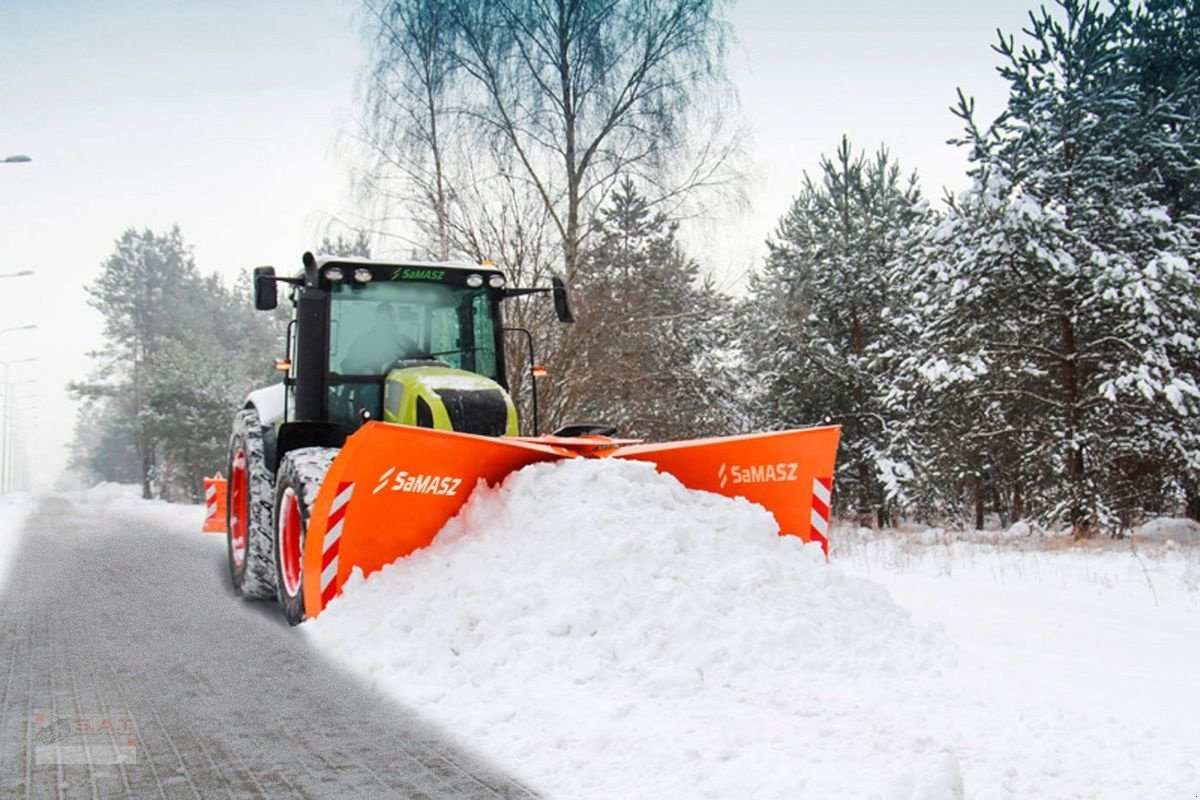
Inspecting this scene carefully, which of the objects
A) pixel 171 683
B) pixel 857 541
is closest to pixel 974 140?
pixel 857 541

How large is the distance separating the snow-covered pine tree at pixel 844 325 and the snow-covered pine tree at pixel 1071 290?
414 centimetres

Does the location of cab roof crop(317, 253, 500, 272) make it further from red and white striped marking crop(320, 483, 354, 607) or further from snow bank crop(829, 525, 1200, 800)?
snow bank crop(829, 525, 1200, 800)

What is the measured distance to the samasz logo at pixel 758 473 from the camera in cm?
664

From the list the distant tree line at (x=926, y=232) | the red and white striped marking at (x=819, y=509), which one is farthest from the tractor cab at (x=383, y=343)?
the distant tree line at (x=926, y=232)

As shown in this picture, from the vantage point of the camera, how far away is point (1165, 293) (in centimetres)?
1218

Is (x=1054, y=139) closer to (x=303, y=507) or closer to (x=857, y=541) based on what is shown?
(x=857, y=541)

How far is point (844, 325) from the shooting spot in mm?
20469

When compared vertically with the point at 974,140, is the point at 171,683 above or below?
below

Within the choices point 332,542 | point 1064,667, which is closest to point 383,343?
point 332,542

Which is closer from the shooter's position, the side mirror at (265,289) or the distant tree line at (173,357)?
the side mirror at (265,289)

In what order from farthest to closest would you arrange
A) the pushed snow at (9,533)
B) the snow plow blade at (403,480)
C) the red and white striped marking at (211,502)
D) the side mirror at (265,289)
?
the red and white striped marking at (211,502) → the pushed snow at (9,533) → the side mirror at (265,289) → the snow plow blade at (403,480)

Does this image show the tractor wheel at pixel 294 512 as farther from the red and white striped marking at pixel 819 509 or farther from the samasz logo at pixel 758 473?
the red and white striped marking at pixel 819 509

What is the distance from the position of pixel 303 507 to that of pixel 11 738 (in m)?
2.32

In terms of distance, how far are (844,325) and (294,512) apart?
1607 centimetres
